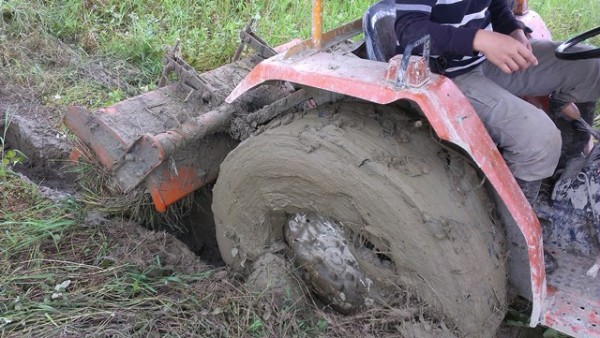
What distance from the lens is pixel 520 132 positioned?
5.75 feet

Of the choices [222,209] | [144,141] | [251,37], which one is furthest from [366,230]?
[251,37]

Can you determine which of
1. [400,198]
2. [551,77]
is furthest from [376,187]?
[551,77]

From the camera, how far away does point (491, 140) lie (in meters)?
1.67

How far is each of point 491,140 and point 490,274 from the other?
396mm

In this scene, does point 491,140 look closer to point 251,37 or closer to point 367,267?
point 367,267

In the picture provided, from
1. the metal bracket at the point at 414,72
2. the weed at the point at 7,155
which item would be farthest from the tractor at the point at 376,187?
the weed at the point at 7,155

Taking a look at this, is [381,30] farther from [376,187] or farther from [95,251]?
[95,251]

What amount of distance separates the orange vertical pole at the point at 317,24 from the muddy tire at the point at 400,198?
0.69 feet

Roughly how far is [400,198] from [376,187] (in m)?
0.08

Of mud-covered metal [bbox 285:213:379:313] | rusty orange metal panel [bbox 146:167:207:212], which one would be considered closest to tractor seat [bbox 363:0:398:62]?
mud-covered metal [bbox 285:213:379:313]

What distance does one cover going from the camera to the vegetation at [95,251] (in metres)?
2.05

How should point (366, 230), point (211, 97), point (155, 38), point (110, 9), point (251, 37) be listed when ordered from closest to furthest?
point (366, 230)
point (211, 97)
point (251, 37)
point (155, 38)
point (110, 9)

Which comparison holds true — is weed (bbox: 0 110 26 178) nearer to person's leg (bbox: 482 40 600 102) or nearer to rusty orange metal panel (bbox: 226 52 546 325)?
rusty orange metal panel (bbox: 226 52 546 325)

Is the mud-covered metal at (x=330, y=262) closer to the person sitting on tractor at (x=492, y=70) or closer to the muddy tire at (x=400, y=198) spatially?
the muddy tire at (x=400, y=198)
